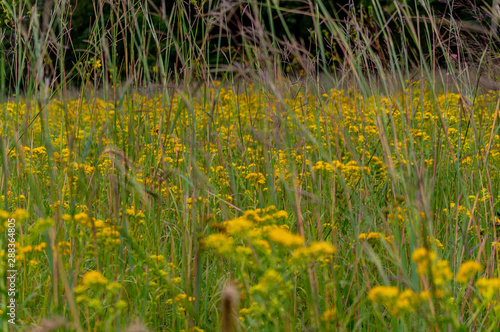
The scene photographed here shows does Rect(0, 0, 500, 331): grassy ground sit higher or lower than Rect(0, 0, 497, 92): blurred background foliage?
lower

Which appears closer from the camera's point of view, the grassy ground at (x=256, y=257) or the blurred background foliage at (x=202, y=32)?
the grassy ground at (x=256, y=257)

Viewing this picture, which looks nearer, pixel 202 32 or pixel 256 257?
pixel 256 257

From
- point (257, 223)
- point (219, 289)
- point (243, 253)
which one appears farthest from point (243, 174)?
point (243, 253)

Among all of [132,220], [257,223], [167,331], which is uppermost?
[257,223]

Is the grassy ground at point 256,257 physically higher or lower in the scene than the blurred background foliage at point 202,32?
lower

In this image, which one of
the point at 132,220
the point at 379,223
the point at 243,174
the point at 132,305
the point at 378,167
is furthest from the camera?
the point at 243,174

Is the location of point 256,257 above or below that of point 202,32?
below

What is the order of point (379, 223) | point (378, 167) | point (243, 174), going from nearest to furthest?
point (379, 223)
point (378, 167)
point (243, 174)

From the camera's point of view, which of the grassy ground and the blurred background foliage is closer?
the grassy ground

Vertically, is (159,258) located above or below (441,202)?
above

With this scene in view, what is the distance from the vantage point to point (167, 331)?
131 centimetres

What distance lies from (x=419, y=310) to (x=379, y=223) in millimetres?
924

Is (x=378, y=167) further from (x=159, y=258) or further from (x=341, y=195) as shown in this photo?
(x=159, y=258)

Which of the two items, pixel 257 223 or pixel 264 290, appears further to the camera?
pixel 257 223
